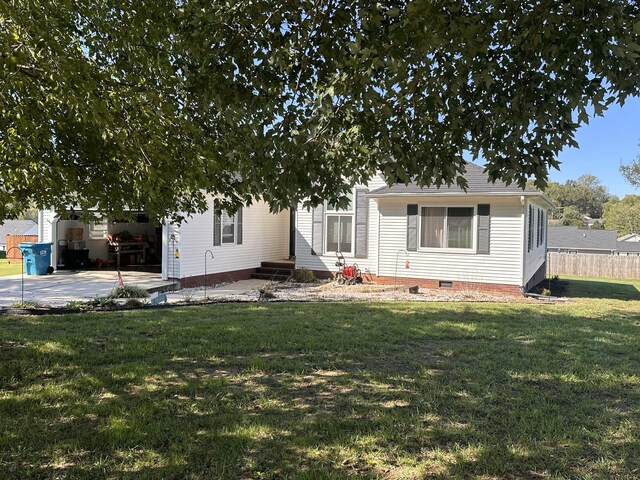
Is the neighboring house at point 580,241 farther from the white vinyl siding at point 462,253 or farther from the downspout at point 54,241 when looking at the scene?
the downspout at point 54,241

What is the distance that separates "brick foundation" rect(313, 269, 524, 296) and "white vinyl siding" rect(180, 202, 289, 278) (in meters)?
2.69

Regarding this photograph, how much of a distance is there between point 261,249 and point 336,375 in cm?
1228

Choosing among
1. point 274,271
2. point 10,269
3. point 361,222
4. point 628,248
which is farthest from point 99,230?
point 628,248

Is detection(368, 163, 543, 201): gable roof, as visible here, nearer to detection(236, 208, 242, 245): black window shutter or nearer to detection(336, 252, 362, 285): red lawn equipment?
detection(336, 252, 362, 285): red lawn equipment

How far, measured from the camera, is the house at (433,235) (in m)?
12.8

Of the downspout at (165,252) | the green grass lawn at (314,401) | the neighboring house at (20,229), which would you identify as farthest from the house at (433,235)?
the neighboring house at (20,229)

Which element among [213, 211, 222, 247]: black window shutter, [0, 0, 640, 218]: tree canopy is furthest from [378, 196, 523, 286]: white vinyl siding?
[0, 0, 640, 218]: tree canopy

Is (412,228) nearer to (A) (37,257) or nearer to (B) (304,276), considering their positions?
(B) (304,276)

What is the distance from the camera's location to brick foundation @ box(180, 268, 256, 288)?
13435mm

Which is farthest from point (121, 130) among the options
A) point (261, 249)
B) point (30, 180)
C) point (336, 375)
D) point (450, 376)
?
point (261, 249)

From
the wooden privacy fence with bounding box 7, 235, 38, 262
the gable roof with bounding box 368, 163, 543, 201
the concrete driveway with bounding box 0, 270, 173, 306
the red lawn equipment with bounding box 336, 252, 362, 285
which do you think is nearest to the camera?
the concrete driveway with bounding box 0, 270, 173, 306

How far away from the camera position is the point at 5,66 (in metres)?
3.25

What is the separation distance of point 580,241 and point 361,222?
3485 cm

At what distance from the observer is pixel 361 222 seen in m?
14.8
